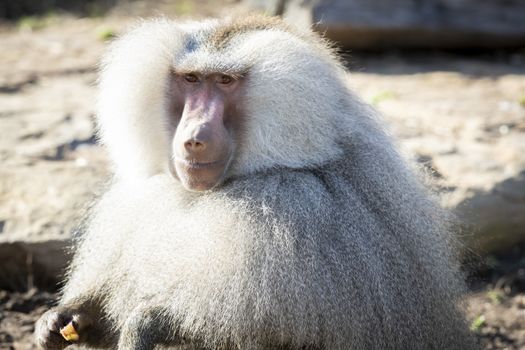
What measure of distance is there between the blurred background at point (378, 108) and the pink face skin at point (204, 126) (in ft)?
1.83

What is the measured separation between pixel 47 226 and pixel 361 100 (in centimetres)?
210

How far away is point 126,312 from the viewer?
10.9 ft

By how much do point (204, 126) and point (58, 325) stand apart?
111cm

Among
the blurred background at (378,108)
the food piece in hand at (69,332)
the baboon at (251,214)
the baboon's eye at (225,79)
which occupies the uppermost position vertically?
the baboon's eye at (225,79)

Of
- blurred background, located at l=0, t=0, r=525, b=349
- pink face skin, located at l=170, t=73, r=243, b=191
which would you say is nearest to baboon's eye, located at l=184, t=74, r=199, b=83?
pink face skin, located at l=170, t=73, r=243, b=191

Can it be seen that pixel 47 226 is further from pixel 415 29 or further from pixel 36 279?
pixel 415 29

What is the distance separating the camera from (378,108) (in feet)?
14.9

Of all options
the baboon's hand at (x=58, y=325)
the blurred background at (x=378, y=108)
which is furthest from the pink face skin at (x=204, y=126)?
the baboon's hand at (x=58, y=325)

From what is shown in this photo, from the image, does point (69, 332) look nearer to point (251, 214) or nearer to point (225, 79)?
point (251, 214)

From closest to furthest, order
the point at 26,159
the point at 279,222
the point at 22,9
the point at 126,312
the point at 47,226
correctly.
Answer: the point at 279,222 < the point at 126,312 < the point at 47,226 < the point at 26,159 < the point at 22,9

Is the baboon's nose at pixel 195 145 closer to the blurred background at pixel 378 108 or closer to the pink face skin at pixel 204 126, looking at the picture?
the pink face skin at pixel 204 126

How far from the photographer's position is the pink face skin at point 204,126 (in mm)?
3184

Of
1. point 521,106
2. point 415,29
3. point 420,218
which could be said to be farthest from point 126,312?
point 415,29

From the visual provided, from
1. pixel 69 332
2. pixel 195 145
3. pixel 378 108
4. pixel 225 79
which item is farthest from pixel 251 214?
pixel 378 108
